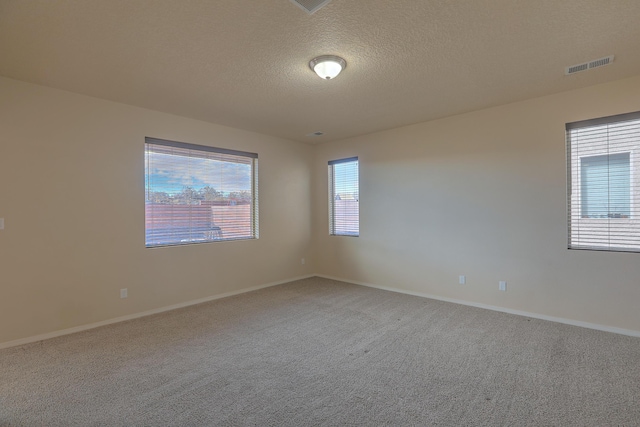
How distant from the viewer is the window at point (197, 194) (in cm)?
408

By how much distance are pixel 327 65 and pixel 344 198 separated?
3262 millimetres

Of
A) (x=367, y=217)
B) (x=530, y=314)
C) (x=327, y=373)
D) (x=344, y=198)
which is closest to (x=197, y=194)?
(x=344, y=198)

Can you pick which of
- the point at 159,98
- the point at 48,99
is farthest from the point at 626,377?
the point at 48,99

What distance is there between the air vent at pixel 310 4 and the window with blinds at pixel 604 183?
3.28 meters

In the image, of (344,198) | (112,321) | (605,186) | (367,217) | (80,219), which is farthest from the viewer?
(344,198)

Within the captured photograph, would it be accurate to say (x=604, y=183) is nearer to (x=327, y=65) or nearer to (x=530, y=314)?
(x=530, y=314)

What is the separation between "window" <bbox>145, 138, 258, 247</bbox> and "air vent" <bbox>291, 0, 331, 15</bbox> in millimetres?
2971

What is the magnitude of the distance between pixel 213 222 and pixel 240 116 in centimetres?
165

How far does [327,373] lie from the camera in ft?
8.08

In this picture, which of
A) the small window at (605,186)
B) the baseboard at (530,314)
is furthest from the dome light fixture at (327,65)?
the baseboard at (530,314)

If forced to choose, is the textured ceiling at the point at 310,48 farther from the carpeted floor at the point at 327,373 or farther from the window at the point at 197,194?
the carpeted floor at the point at 327,373

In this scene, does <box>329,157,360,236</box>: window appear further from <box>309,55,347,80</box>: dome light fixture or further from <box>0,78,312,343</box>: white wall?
<box>309,55,347,80</box>: dome light fixture

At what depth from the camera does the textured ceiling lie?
2.04 meters

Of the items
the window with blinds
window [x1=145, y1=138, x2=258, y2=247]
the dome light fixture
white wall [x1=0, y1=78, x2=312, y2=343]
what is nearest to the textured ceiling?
the dome light fixture
